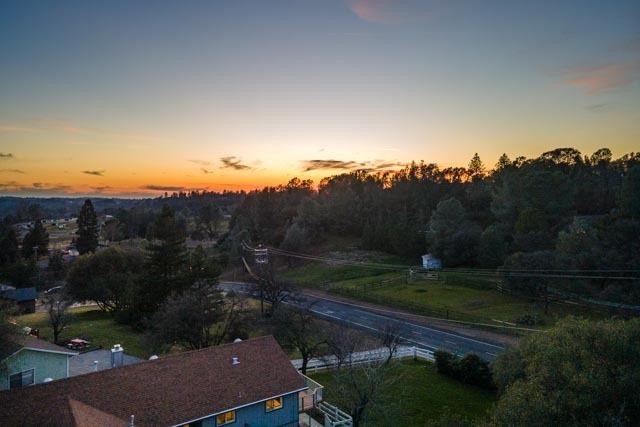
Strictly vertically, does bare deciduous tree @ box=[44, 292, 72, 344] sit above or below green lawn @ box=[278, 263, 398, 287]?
above

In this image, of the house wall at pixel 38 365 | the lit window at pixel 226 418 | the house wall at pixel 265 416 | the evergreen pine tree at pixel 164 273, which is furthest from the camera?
the evergreen pine tree at pixel 164 273

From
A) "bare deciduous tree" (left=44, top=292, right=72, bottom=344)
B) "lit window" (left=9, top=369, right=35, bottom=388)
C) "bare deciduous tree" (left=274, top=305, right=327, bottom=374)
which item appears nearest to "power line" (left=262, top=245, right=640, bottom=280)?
"bare deciduous tree" (left=274, top=305, right=327, bottom=374)

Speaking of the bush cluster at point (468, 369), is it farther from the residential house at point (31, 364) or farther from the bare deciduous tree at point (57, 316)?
the bare deciduous tree at point (57, 316)

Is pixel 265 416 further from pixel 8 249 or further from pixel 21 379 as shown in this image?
pixel 8 249

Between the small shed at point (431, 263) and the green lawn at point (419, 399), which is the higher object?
the small shed at point (431, 263)

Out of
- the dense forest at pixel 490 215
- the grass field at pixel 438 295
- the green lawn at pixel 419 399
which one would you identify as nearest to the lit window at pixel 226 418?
the green lawn at pixel 419 399

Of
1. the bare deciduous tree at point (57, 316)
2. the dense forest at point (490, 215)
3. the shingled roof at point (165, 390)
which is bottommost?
the bare deciduous tree at point (57, 316)

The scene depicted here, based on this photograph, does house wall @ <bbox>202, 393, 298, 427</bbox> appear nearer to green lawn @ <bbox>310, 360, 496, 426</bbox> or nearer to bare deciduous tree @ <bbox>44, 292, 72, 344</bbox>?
green lawn @ <bbox>310, 360, 496, 426</bbox>
